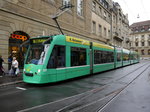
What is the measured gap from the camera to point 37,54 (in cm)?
775

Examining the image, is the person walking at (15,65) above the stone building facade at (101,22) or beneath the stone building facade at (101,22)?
beneath

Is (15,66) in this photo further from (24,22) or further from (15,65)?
(24,22)

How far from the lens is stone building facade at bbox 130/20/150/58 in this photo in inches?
2859

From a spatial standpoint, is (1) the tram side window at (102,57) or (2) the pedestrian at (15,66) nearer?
(2) the pedestrian at (15,66)

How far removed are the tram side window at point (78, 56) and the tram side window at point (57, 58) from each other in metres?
1.05

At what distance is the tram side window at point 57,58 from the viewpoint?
755 centimetres

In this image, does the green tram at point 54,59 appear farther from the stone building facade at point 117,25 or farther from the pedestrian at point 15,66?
the stone building facade at point 117,25

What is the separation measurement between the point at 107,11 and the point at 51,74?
3160cm

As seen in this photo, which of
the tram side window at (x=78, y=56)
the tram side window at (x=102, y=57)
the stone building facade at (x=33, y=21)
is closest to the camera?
the tram side window at (x=78, y=56)

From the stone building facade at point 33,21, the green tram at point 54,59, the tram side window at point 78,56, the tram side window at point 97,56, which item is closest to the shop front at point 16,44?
→ the stone building facade at point 33,21

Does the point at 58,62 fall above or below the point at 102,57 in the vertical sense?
below

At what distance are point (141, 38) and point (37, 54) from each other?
78.3m

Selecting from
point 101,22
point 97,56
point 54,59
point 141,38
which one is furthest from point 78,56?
point 141,38

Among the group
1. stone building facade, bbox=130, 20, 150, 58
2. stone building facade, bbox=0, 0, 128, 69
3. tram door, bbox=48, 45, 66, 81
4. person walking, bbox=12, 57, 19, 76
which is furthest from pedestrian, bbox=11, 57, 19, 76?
stone building facade, bbox=130, 20, 150, 58
